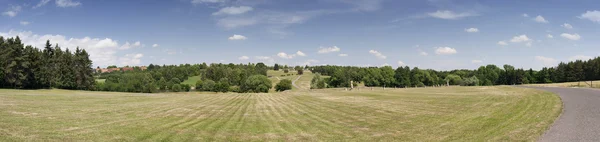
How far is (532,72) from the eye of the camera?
13812 cm

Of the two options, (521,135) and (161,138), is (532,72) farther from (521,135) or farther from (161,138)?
(161,138)

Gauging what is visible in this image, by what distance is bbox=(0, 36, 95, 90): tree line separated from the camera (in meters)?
67.8

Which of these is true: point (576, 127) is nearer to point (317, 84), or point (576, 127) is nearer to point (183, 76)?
point (317, 84)

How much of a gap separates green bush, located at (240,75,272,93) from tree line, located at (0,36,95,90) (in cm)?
5641

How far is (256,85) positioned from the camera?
132250 millimetres

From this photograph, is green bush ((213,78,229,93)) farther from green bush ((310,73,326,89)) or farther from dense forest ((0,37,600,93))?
green bush ((310,73,326,89))

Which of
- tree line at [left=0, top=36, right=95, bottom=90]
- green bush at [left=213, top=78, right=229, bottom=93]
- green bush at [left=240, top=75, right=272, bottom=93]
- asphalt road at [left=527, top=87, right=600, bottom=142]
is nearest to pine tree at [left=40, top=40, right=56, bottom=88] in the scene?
tree line at [left=0, top=36, right=95, bottom=90]

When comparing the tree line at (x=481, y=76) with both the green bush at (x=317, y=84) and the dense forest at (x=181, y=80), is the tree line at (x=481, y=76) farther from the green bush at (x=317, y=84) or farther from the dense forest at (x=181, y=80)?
the dense forest at (x=181, y=80)

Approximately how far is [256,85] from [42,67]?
72.4 m

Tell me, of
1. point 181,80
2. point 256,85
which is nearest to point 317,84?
point 256,85

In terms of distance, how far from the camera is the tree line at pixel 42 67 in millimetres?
67812

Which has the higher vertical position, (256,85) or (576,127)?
(576,127)

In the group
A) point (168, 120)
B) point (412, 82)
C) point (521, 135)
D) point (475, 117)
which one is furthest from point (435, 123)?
point (412, 82)

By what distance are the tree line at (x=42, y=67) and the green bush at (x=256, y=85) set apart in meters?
56.4
